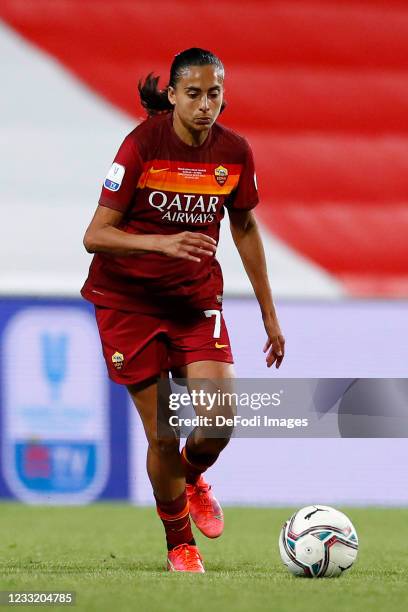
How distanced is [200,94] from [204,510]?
1.42 meters

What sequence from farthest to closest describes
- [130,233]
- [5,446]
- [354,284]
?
[354,284] → [5,446] → [130,233]

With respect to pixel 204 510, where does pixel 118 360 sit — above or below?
above

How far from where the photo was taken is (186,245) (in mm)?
3555

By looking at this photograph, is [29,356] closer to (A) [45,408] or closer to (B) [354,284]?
(A) [45,408]

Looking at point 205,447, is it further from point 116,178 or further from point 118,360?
point 116,178

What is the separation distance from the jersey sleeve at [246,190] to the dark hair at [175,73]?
0.64 ft

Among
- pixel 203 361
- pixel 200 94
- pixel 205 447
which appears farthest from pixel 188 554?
pixel 200 94

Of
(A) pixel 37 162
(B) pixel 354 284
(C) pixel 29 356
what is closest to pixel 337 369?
(B) pixel 354 284

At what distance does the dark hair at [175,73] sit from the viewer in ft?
12.5

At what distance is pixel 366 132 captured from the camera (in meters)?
7.56

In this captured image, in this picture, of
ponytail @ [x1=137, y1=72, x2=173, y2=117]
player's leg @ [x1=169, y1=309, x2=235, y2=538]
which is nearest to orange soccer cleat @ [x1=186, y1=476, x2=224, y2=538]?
player's leg @ [x1=169, y1=309, x2=235, y2=538]

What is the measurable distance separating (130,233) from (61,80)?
382 cm

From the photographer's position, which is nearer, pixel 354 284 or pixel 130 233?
pixel 130 233

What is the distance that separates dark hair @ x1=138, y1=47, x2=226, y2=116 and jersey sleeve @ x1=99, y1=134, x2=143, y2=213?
260 mm
